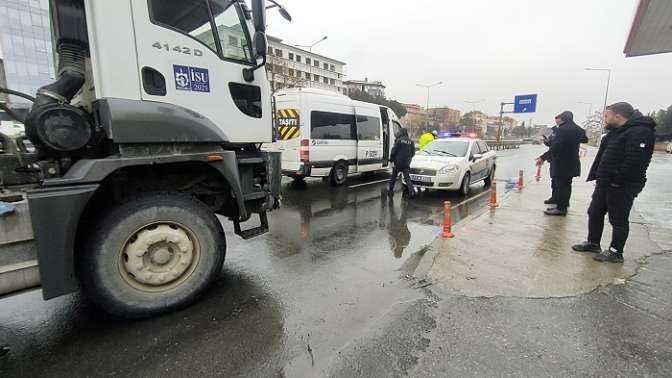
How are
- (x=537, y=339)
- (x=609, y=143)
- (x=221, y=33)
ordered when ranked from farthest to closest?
(x=609, y=143), (x=221, y=33), (x=537, y=339)

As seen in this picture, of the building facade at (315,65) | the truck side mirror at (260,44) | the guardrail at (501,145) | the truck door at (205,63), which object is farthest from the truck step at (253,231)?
the building facade at (315,65)

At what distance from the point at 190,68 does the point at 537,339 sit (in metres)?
3.88

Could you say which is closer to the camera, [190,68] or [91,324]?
[91,324]

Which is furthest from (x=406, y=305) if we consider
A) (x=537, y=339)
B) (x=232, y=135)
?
(x=232, y=135)

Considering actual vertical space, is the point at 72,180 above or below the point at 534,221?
above

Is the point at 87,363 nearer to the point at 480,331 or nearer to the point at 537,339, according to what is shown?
the point at 480,331

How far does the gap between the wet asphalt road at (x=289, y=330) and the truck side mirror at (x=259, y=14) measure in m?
2.76

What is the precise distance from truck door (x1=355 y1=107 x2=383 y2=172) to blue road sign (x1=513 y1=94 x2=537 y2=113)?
31428mm

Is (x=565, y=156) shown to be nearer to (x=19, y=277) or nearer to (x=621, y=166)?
(x=621, y=166)

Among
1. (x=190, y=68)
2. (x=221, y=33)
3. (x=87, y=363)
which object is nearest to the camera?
(x=87, y=363)

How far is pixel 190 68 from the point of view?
123 inches

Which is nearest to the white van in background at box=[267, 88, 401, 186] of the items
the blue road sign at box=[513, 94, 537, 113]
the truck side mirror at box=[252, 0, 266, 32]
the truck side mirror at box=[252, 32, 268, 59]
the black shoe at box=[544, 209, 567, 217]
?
the truck side mirror at box=[252, 32, 268, 59]

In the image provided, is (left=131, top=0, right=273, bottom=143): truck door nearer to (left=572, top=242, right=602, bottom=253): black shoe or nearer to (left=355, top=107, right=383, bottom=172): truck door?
(left=572, top=242, right=602, bottom=253): black shoe

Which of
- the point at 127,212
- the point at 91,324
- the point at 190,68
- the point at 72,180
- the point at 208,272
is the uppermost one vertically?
the point at 190,68
